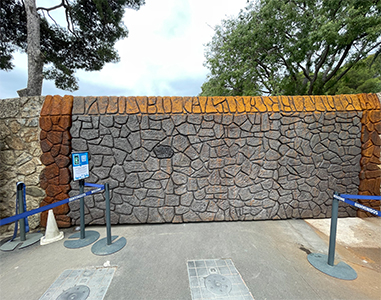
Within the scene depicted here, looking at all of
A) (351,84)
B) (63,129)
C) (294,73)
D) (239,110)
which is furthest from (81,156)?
(351,84)

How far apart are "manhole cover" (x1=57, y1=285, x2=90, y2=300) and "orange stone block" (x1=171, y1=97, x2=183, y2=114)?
299cm

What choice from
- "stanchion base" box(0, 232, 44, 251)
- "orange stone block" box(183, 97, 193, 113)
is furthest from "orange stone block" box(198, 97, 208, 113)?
"stanchion base" box(0, 232, 44, 251)

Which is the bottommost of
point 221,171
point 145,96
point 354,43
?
point 221,171

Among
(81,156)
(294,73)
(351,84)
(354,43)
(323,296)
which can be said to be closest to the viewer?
(323,296)

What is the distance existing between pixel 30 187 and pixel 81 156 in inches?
64.0

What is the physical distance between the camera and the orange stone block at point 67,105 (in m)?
3.14

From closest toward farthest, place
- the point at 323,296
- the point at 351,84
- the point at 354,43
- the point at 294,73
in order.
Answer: the point at 323,296 < the point at 354,43 < the point at 294,73 < the point at 351,84

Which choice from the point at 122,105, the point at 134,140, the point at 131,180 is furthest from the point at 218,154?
the point at 122,105

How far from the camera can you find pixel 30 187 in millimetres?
3223

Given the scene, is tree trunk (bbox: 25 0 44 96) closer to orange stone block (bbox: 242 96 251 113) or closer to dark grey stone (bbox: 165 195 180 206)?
dark grey stone (bbox: 165 195 180 206)

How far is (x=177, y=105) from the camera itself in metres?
3.35

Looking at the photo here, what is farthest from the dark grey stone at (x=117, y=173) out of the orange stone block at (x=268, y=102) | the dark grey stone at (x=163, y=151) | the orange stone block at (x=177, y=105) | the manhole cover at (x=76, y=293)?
the orange stone block at (x=268, y=102)

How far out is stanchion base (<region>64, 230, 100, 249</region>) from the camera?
107 inches

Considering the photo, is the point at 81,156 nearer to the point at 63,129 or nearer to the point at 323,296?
the point at 63,129
